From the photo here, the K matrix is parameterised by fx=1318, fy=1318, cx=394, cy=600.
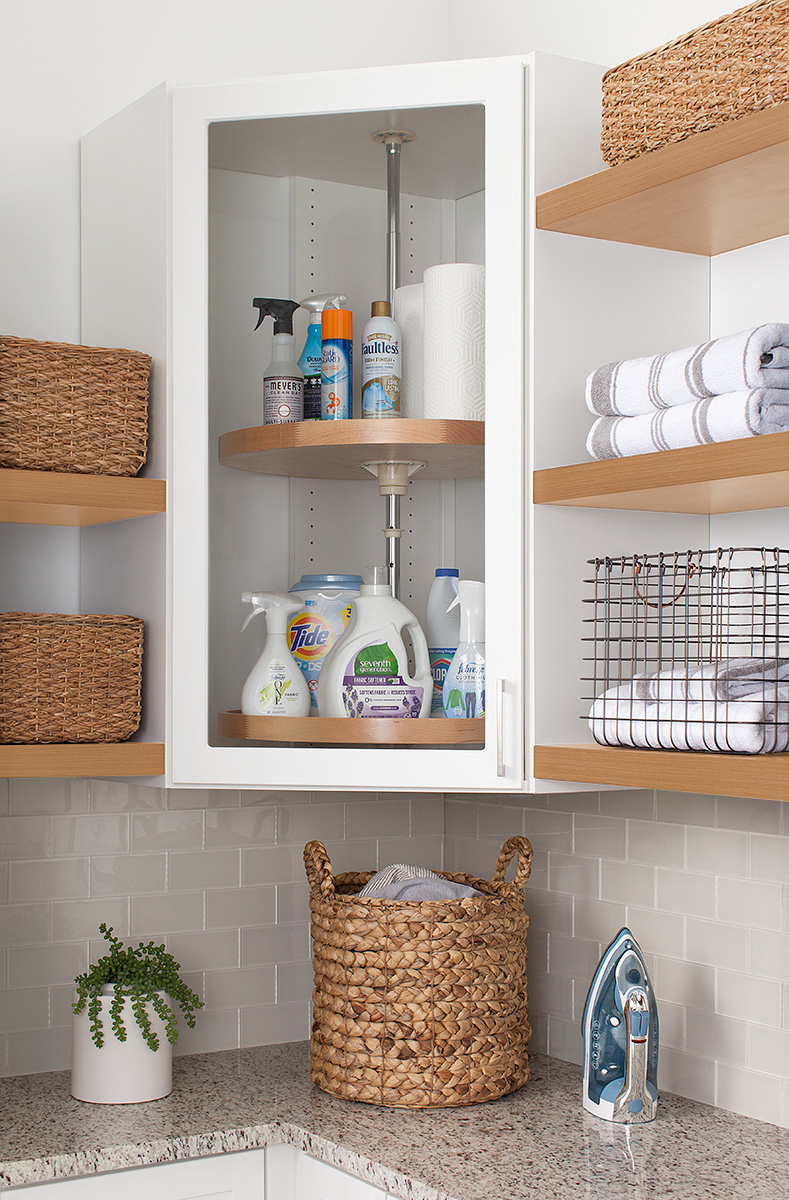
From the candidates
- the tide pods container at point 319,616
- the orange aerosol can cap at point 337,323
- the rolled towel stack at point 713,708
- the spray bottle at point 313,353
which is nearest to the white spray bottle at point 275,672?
the tide pods container at point 319,616

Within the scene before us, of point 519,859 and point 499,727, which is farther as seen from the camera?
point 519,859

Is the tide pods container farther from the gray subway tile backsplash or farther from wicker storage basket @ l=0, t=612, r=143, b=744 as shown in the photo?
the gray subway tile backsplash

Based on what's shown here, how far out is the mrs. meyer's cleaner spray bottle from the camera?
1.74 meters

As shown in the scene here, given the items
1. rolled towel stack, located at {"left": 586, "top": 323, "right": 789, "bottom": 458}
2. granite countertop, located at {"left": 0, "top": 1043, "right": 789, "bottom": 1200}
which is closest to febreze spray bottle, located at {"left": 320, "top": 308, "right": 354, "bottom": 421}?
rolled towel stack, located at {"left": 586, "top": 323, "right": 789, "bottom": 458}

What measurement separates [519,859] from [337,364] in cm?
75

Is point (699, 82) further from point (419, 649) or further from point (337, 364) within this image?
point (419, 649)

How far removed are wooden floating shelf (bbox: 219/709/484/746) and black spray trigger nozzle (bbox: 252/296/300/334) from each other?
53 centimetres

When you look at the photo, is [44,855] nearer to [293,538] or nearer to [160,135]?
[293,538]

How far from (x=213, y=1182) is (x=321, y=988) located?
285 mm

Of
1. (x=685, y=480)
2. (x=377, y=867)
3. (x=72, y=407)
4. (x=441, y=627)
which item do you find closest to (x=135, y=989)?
(x=377, y=867)

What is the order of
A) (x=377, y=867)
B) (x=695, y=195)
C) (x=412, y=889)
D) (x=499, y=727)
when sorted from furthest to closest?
(x=377, y=867)
(x=412, y=889)
(x=499, y=727)
(x=695, y=195)

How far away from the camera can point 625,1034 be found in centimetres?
170

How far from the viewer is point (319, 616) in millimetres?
1815

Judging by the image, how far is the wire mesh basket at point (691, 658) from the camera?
4.58ft
